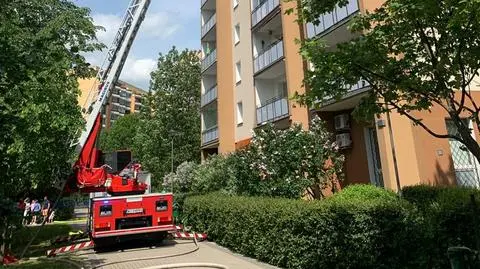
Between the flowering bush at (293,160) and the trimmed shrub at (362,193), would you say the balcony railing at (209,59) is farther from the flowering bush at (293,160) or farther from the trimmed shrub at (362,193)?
the trimmed shrub at (362,193)

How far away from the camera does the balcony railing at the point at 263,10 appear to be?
74.7ft

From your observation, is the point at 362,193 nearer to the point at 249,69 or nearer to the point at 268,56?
the point at 268,56

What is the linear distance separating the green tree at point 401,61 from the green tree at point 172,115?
107 feet

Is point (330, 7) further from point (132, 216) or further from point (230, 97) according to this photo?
point (230, 97)

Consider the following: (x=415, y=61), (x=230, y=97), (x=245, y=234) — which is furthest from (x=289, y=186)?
(x=230, y=97)

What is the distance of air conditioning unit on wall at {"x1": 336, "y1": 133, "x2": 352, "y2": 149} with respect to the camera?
17531 mm

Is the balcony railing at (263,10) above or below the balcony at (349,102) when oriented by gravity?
above

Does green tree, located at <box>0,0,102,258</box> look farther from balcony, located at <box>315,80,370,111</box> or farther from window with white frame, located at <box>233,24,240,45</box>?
window with white frame, located at <box>233,24,240,45</box>

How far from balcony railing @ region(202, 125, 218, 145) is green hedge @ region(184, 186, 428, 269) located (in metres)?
20.7

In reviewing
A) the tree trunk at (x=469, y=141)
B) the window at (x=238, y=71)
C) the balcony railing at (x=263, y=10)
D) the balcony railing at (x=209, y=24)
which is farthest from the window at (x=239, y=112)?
the tree trunk at (x=469, y=141)

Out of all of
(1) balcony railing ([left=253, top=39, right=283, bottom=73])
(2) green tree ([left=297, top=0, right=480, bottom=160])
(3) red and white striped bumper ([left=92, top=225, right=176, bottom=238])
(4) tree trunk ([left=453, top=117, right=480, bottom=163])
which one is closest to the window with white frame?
(1) balcony railing ([left=253, top=39, right=283, bottom=73])

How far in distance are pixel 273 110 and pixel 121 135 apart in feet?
197

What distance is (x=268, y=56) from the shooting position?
909 inches

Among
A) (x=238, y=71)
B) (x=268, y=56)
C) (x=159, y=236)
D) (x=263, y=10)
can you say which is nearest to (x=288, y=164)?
(x=159, y=236)
